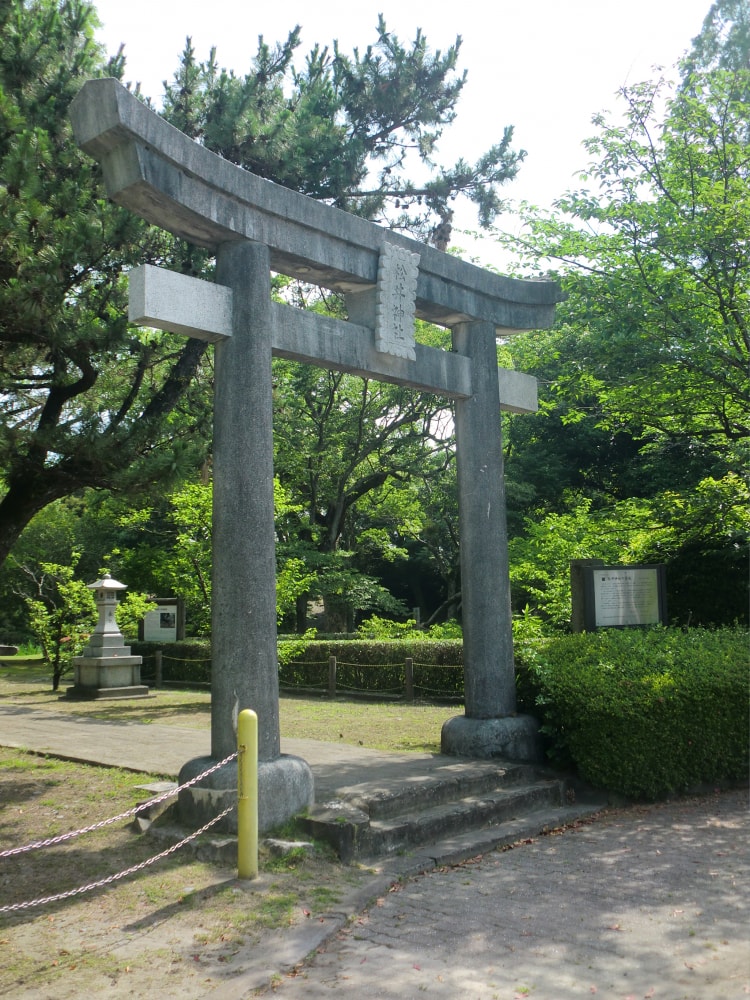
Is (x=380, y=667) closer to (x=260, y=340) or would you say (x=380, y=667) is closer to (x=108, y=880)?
(x=260, y=340)

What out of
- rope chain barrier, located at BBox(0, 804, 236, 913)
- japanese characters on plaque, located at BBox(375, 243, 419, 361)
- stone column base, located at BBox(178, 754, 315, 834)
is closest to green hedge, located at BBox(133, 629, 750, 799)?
stone column base, located at BBox(178, 754, 315, 834)

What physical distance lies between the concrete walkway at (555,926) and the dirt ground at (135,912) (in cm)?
21

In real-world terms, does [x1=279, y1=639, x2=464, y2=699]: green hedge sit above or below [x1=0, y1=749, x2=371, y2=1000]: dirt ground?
above

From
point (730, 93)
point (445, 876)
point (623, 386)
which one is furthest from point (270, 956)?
point (730, 93)

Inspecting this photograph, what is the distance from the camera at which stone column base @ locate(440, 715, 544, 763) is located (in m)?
8.31

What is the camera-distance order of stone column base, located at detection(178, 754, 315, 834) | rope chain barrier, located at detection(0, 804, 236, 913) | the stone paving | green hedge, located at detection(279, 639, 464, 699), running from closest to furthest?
the stone paving < rope chain barrier, located at detection(0, 804, 236, 913) < stone column base, located at detection(178, 754, 315, 834) < green hedge, located at detection(279, 639, 464, 699)

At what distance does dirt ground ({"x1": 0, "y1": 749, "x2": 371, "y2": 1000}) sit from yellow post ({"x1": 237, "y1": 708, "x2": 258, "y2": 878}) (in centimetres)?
12

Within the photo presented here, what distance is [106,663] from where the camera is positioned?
1748 cm

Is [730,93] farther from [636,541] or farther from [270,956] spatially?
[270,956]

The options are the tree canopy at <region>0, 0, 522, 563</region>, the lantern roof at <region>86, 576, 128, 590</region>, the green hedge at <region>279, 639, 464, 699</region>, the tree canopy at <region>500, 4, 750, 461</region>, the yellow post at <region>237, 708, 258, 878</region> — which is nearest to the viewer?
the yellow post at <region>237, 708, 258, 878</region>

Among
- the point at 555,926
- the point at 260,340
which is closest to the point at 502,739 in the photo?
the point at 555,926

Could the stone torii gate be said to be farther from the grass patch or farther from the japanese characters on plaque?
the grass patch

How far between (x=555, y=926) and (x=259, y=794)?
2189 mm

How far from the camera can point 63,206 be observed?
7.87m
